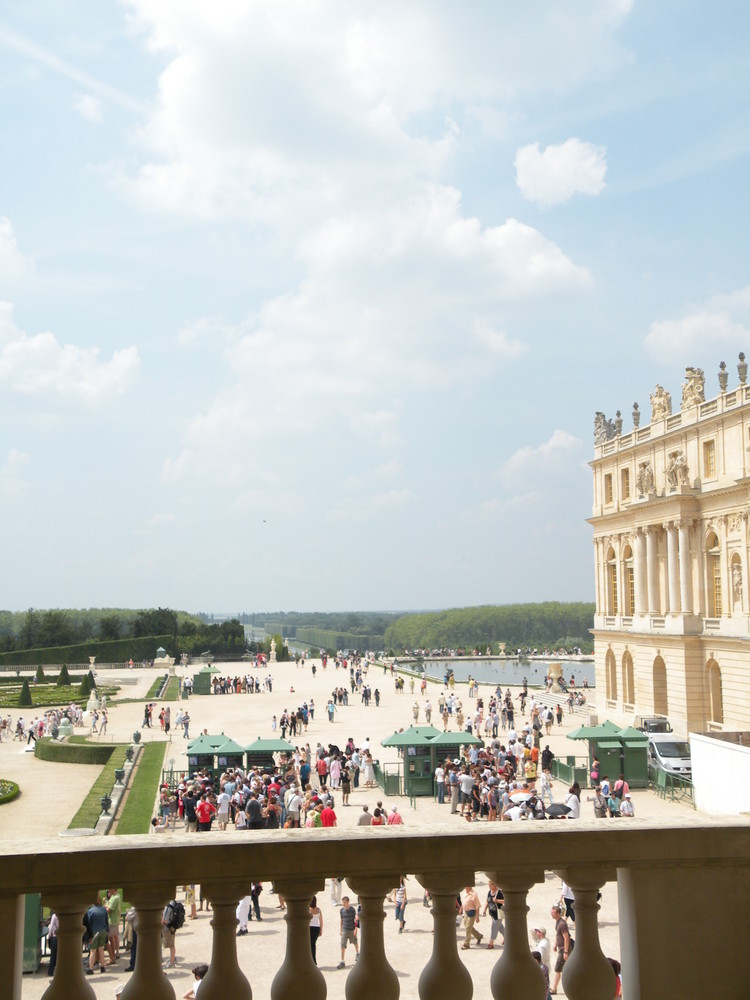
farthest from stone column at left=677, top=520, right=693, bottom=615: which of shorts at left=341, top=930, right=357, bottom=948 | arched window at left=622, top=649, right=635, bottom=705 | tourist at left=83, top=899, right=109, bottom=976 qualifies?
tourist at left=83, top=899, right=109, bottom=976

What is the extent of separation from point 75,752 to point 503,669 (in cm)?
6924

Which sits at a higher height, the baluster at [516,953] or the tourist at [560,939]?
the baluster at [516,953]

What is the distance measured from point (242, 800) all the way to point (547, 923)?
33.8 ft

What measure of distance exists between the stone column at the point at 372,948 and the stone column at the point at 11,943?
3.83 feet

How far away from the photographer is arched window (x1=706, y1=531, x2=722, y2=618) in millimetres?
44188

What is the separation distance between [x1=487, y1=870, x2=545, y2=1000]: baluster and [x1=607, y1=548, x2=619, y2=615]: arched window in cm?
5265

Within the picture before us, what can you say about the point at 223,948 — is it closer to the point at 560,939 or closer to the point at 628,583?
the point at 560,939

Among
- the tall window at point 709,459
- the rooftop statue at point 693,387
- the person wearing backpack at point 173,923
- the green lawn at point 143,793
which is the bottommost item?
the green lawn at point 143,793

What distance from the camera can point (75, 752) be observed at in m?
39.2

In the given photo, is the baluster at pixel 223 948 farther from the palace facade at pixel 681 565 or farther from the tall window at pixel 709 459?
the tall window at pixel 709 459

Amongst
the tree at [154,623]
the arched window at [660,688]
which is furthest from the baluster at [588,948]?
the tree at [154,623]

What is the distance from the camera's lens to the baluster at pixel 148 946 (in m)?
3.33

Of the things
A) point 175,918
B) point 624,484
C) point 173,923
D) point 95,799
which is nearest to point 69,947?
point 173,923

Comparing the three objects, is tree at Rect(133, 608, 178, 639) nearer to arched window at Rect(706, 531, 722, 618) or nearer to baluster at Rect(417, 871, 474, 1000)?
arched window at Rect(706, 531, 722, 618)
